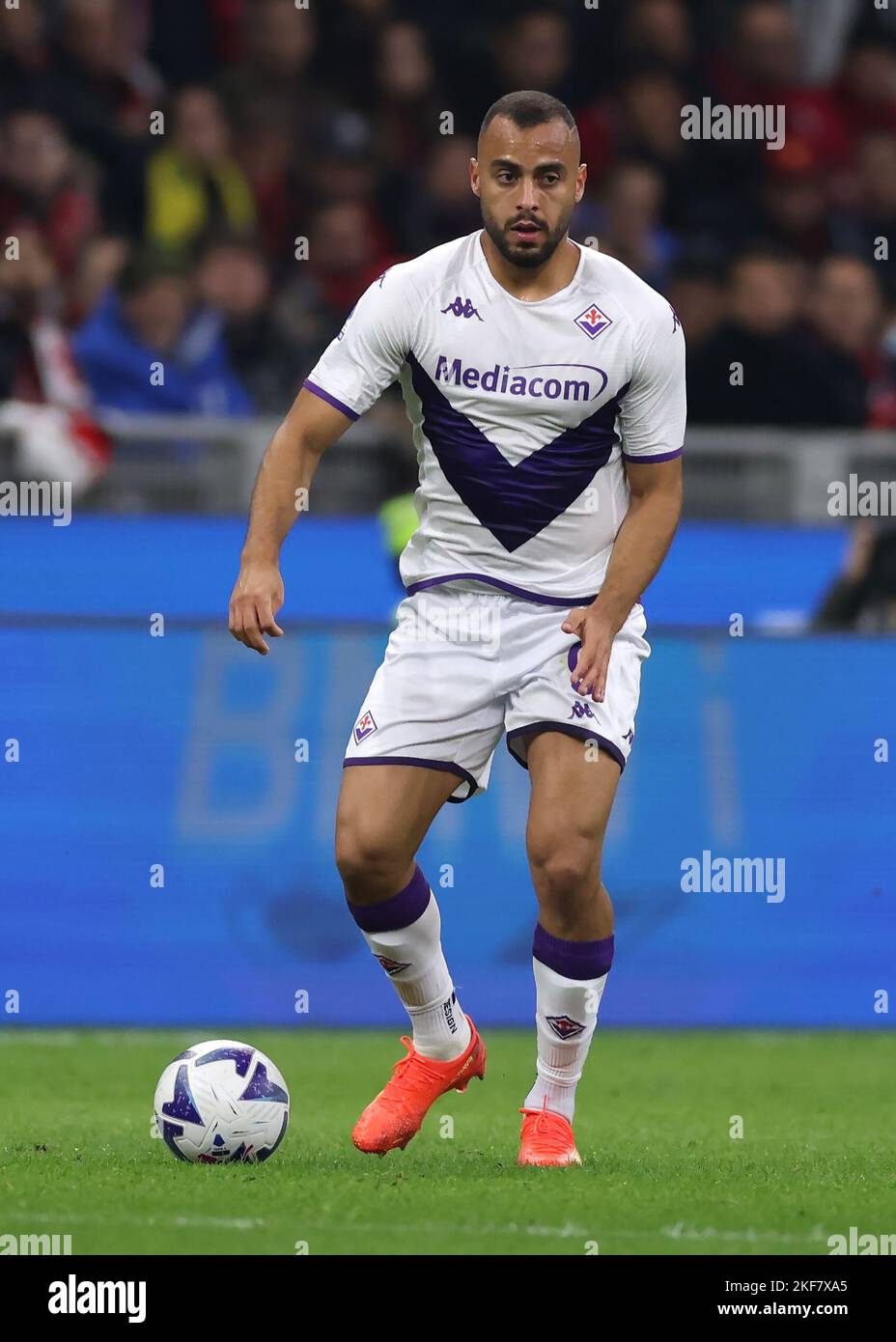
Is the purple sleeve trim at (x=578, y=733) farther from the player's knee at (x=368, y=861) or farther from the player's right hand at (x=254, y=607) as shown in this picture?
the player's right hand at (x=254, y=607)

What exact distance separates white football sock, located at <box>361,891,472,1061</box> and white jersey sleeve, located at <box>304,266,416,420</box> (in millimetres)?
1265

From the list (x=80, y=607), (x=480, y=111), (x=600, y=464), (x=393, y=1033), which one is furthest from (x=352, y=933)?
(x=480, y=111)

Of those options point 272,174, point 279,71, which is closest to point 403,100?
point 279,71

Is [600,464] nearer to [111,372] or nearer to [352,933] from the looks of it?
[352,933]

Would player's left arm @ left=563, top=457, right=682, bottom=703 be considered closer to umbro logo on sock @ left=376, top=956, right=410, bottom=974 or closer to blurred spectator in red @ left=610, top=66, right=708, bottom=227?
umbro logo on sock @ left=376, top=956, right=410, bottom=974

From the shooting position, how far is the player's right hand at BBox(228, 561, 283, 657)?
557 centimetres

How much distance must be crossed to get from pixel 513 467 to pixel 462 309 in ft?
1.33

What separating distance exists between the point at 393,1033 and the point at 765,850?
60.3 inches

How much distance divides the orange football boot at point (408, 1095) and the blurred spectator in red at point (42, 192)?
776 cm

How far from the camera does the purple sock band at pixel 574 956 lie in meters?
5.91

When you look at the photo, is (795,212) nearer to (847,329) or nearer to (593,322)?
(847,329)

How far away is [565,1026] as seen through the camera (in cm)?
598

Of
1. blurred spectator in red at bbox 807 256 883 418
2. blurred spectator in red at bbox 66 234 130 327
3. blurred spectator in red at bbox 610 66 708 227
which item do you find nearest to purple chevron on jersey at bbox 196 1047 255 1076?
blurred spectator in red at bbox 66 234 130 327

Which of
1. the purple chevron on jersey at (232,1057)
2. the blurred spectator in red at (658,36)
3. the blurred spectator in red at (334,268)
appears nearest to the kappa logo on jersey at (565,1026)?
the purple chevron on jersey at (232,1057)
